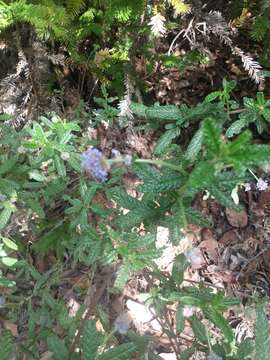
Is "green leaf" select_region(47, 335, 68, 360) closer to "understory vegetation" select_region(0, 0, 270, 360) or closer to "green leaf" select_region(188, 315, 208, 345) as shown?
"understory vegetation" select_region(0, 0, 270, 360)

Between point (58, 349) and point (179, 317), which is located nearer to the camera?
point (58, 349)

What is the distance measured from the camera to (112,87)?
3.12 metres

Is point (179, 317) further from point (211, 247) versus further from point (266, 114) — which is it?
point (211, 247)

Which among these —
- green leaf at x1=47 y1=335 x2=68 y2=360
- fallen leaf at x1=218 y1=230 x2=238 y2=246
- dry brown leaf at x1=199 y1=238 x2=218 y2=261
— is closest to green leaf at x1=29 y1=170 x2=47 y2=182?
green leaf at x1=47 y1=335 x2=68 y2=360

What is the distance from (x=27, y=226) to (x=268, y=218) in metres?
1.58

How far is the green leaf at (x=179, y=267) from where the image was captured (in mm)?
1887

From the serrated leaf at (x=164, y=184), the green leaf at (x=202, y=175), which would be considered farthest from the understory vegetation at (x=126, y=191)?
the green leaf at (x=202, y=175)

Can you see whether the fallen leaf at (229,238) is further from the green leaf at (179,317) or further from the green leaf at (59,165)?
the green leaf at (59,165)

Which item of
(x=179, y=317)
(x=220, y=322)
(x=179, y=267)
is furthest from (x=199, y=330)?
(x=220, y=322)

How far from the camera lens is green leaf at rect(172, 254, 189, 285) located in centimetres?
189

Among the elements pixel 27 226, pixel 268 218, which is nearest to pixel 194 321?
pixel 27 226

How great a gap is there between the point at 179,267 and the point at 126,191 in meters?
0.95

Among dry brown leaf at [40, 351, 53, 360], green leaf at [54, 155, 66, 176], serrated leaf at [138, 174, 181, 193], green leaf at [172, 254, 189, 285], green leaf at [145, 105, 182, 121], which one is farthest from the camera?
dry brown leaf at [40, 351, 53, 360]

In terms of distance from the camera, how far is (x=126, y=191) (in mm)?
2777
